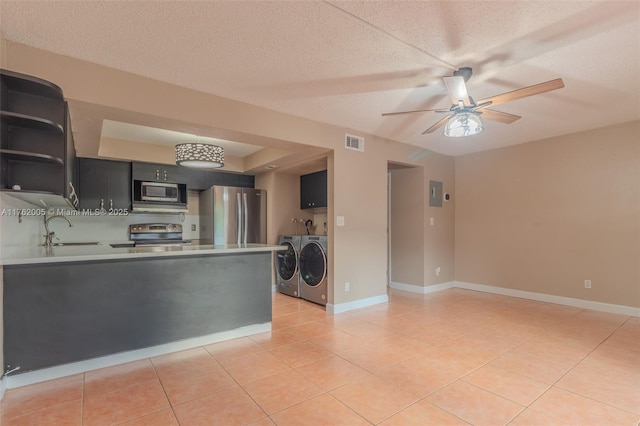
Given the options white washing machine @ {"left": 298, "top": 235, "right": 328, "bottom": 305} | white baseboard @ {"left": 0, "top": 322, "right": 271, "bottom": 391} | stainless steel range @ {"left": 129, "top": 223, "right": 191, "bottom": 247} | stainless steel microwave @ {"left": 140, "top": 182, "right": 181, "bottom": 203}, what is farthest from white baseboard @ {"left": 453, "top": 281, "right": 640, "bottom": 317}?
stainless steel microwave @ {"left": 140, "top": 182, "right": 181, "bottom": 203}

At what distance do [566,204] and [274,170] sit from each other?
4.44 m

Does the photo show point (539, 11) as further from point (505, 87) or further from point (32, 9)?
point (32, 9)

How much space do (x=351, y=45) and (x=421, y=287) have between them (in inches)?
161

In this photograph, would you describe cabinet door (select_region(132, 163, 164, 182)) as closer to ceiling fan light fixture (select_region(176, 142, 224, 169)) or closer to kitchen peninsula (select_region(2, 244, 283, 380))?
ceiling fan light fixture (select_region(176, 142, 224, 169))

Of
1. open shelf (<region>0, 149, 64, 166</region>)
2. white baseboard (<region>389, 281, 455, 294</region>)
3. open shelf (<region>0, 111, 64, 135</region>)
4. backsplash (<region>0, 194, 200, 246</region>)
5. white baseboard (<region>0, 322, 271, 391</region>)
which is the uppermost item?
open shelf (<region>0, 111, 64, 135</region>)

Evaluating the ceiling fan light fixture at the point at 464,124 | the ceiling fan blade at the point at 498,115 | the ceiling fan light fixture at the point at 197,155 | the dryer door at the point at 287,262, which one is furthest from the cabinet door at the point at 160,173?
the ceiling fan blade at the point at 498,115

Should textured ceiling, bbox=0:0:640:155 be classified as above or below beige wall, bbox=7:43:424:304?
above

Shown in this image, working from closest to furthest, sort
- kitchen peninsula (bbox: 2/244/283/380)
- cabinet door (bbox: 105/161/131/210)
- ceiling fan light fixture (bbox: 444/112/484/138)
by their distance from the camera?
kitchen peninsula (bbox: 2/244/283/380), ceiling fan light fixture (bbox: 444/112/484/138), cabinet door (bbox: 105/161/131/210)

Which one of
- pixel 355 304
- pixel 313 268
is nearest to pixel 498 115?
pixel 355 304

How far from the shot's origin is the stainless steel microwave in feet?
15.6

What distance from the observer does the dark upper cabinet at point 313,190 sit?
4997 millimetres

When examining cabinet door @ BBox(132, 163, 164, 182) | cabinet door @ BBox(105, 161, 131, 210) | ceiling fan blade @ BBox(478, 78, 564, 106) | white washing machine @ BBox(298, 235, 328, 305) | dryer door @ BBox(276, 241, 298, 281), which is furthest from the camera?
dryer door @ BBox(276, 241, 298, 281)

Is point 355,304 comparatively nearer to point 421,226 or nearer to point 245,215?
point 421,226

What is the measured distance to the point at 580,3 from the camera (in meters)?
1.77
